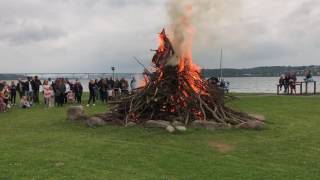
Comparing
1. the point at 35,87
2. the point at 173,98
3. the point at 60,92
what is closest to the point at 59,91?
the point at 60,92

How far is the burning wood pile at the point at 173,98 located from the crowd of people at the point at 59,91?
9765mm

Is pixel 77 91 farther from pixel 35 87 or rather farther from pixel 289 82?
pixel 289 82

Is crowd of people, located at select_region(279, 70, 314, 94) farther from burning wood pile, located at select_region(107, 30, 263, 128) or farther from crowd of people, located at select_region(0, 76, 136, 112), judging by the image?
burning wood pile, located at select_region(107, 30, 263, 128)

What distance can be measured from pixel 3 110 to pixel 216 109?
1245 cm

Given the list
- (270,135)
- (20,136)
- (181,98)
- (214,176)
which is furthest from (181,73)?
(214,176)

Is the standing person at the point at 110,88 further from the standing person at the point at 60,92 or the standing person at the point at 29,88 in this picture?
the standing person at the point at 29,88

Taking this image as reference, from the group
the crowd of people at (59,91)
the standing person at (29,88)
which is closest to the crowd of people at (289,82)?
the crowd of people at (59,91)

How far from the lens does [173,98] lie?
21.1 metres

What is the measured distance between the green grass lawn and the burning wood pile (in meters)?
1.82

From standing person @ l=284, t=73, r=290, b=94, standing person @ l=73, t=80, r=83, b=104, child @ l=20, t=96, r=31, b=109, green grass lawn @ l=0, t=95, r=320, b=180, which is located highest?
standing person @ l=284, t=73, r=290, b=94

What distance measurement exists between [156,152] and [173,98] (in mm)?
6752

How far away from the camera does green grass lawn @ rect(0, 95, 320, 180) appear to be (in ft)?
39.5

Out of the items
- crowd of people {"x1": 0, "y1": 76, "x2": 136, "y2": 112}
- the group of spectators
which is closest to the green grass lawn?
crowd of people {"x1": 0, "y1": 76, "x2": 136, "y2": 112}

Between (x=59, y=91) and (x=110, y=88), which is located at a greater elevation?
(x=110, y=88)
